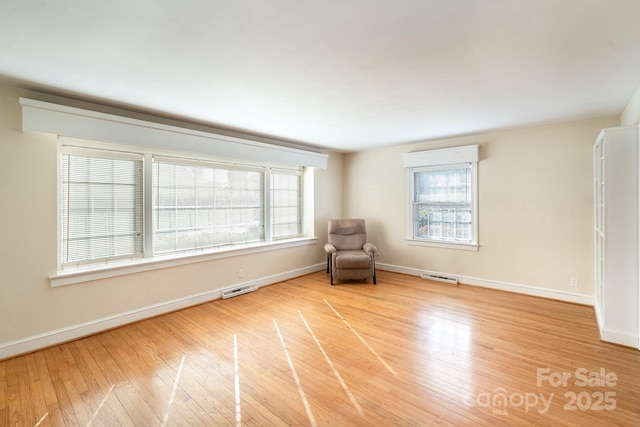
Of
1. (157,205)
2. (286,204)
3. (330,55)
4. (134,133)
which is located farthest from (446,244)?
(134,133)

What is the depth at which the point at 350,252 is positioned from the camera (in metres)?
4.83

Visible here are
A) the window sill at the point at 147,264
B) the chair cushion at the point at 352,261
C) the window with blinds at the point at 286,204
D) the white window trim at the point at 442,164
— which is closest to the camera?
the window sill at the point at 147,264

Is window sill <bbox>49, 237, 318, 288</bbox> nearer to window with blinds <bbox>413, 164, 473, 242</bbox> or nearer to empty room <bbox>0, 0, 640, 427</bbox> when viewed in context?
empty room <bbox>0, 0, 640, 427</bbox>

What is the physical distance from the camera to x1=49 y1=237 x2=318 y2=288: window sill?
9.01 ft

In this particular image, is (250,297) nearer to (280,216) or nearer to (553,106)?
(280,216)

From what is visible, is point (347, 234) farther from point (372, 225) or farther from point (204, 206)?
point (204, 206)

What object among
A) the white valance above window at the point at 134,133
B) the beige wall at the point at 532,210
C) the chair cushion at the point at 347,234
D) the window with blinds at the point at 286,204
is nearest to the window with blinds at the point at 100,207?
the white valance above window at the point at 134,133

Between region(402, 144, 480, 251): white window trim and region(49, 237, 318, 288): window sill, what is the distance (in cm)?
239

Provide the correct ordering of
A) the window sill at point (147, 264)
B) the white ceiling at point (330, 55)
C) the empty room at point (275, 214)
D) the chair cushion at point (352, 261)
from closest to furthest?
the white ceiling at point (330, 55), the empty room at point (275, 214), the window sill at point (147, 264), the chair cushion at point (352, 261)

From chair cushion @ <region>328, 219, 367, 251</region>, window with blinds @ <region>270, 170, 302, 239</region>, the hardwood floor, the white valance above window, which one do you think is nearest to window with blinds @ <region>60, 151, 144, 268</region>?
the white valance above window

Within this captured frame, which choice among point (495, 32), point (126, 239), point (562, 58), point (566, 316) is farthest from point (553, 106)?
point (126, 239)

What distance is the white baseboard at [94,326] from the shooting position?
2.48 meters

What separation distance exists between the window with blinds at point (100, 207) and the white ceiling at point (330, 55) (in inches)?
26.2

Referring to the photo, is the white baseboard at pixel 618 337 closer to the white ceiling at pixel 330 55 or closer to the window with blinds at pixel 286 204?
the white ceiling at pixel 330 55
